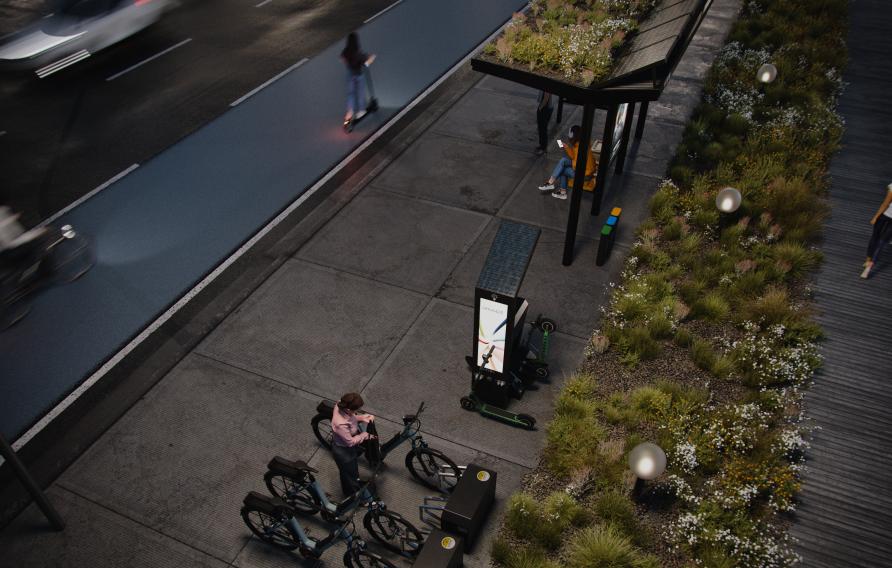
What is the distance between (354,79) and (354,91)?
279 mm

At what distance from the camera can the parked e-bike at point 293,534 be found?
6.36 m

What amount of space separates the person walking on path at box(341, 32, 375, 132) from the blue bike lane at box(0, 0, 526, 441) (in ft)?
1.03

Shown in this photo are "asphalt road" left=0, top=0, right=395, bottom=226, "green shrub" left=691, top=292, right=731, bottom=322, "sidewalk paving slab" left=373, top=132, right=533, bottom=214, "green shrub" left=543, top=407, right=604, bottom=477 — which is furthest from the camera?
"asphalt road" left=0, top=0, right=395, bottom=226

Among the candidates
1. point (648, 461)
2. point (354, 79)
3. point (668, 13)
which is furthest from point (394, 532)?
point (354, 79)

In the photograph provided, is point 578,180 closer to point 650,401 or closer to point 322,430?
point 650,401

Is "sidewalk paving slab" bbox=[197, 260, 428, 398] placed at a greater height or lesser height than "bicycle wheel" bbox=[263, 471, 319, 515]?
lesser

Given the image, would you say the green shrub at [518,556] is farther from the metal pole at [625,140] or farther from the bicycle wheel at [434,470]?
the metal pole at [625,140]

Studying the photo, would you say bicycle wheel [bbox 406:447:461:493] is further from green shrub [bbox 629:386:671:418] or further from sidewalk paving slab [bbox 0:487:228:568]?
green shrub [bbox 629:386:671:418]

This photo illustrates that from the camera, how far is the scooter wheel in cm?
822

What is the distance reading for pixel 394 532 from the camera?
22.4ft

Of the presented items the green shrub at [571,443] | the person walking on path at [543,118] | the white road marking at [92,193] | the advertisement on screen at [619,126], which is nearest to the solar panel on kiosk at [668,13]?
the advertisement on screen at [619,126]

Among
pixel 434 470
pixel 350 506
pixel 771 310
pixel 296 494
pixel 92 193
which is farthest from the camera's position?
pixel 92 193

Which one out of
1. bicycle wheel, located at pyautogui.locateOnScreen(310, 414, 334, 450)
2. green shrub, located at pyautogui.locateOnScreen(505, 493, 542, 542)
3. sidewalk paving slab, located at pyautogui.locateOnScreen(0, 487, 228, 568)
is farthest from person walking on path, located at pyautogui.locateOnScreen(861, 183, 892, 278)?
sidewalk paving slab, located at pyautogui.locateOnScreen(0, 487, 228, 568)

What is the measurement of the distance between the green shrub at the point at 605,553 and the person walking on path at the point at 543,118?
841 centimetres
